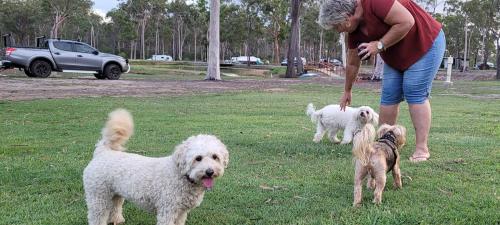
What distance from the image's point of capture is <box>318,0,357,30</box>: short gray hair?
4621 mm

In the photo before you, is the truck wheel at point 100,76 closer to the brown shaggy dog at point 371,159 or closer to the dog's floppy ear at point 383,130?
the dog's floppy ear at point 383,130

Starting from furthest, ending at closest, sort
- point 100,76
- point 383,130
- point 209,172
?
point 100,76
point 383,130
point 209,172

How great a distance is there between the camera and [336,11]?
4.62m

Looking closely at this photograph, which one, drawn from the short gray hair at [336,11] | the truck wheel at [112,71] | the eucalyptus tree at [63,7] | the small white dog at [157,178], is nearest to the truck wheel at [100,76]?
the truck wheel at [112,71]

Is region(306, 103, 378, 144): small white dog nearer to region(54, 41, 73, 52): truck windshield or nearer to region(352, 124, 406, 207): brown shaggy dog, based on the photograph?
region(352, 124, 406, 207): brown shaggy dog

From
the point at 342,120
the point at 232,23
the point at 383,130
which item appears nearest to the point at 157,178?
the point at 383,130

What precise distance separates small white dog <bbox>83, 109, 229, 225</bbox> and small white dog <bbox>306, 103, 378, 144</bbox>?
3.97m

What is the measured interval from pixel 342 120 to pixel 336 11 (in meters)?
3.14

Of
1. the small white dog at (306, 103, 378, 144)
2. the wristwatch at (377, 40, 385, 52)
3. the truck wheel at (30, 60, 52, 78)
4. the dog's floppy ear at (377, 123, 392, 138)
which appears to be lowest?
the small white dog at (306, 103, 378, 144)

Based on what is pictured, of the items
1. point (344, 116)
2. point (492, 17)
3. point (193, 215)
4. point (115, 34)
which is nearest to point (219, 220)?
point (193, 215)

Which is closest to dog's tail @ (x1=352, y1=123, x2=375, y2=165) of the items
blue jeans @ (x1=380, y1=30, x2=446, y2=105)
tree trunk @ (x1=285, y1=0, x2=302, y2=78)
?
blue jeans @ (x1=380, y1=30, x2=446, y2=105)

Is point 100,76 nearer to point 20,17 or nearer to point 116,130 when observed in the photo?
point 116,130

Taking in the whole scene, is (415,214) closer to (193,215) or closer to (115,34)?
(193,215)

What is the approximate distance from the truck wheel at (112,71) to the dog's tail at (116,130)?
65.3ft
